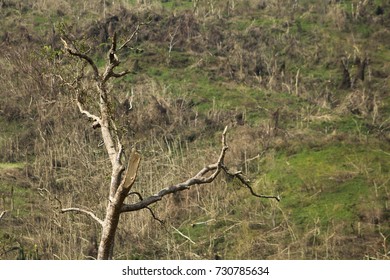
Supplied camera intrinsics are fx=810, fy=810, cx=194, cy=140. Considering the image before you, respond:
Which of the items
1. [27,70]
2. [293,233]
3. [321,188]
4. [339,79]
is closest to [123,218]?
[293,233]

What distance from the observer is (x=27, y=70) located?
1800 centimetres

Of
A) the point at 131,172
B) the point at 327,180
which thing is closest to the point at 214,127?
the point at 327,180

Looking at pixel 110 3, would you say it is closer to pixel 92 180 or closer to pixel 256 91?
pixel 256 91

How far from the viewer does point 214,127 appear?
16938mm

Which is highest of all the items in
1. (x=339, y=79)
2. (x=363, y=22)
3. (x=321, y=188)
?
(x=363, y=22)

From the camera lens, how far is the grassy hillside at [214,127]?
508 inches

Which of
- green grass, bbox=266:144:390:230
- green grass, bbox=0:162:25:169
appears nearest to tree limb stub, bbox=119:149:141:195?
green grass, bbox=266:144:390:230

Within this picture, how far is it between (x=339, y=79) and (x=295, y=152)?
4.42 m

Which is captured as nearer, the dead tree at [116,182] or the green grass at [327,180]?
the dead tree at [116,182]

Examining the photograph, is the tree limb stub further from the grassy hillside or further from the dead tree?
the grassy hillside

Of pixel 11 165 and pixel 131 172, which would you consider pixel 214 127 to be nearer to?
pixel 11 165

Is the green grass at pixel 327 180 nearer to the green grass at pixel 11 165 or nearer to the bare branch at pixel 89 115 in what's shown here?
the green grass at pixel 11 165

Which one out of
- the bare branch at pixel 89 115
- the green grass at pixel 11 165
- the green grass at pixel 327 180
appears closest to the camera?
the bare branch at pixel 89 115

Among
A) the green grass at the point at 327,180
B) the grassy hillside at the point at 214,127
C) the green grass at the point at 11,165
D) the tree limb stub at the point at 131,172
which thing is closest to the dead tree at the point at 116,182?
the tree limb stub at the point at 131,172
